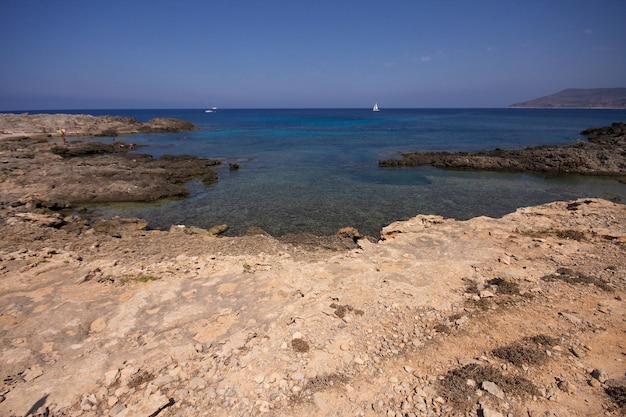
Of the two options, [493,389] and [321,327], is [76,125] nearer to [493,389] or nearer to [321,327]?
[321,327]

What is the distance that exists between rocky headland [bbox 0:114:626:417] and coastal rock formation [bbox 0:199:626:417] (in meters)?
0.03

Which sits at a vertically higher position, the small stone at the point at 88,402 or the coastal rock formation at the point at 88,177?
the coastal rock formation at the point at 88,177

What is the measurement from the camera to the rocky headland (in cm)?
555

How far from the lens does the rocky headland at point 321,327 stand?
555cm

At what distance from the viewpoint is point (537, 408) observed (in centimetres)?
519

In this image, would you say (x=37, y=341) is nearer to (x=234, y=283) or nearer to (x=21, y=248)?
(x=234, y=283)

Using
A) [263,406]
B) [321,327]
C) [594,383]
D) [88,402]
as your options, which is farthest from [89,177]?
[594,383]

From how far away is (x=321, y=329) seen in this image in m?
7.45

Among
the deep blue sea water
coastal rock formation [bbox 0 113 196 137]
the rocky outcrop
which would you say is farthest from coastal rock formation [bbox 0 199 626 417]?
coastal rock formation [bbox 0 113 196 137]

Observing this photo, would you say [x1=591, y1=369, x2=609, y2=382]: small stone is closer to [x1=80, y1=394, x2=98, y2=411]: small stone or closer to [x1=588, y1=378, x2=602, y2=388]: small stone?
[x1=588, y1=378, x2=602, y2=388]: small stone

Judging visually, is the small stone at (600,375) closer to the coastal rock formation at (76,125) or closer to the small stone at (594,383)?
the small stone at (594,383)

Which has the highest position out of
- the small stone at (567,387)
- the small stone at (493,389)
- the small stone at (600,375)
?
the small stone at (600,375)

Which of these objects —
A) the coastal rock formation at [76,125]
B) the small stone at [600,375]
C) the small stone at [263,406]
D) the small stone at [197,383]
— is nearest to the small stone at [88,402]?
the small stone at [197,383]

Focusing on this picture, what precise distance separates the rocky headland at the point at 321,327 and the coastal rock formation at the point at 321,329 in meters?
0.03
